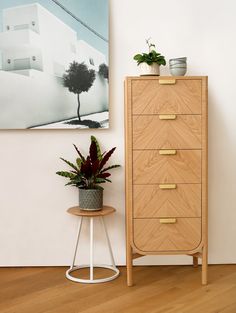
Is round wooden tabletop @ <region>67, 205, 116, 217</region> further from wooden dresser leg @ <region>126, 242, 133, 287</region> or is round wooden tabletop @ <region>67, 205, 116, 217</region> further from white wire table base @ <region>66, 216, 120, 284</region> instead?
wooden dresser leg @ <region>126, 242, 133, 287</region>

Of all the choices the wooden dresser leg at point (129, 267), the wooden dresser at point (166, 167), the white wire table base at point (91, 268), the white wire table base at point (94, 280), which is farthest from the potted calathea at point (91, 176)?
the white wire table base at point (94, 280)

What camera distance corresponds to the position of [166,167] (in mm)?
3068

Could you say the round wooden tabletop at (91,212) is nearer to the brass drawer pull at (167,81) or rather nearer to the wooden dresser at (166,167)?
the wooden dresser at (166,167)

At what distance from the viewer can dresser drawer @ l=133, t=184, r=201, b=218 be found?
307 centimetres

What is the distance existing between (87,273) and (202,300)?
2.90 ft

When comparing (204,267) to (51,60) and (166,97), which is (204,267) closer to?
(166,97)

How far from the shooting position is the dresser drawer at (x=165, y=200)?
3.07 m

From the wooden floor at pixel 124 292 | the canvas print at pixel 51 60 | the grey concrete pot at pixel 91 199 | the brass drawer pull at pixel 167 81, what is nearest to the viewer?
the wooden floor at pixel 124 292

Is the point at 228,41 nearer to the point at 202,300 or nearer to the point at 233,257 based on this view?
the point at 233,257

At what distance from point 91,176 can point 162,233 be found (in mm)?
604

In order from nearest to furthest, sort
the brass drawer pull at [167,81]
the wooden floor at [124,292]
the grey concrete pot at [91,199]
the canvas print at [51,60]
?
the wooden floor at [124,292], the brass drawer pull at [167,81], the grey concrete pot at [91,199], the canvas print at [51,60]

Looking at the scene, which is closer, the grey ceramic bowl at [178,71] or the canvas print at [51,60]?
the grey ceramic bowl at [178,71]

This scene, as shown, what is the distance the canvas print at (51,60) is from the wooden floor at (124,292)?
3.48 feet

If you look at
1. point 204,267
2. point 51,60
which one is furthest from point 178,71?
point 204,267
